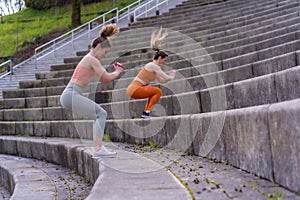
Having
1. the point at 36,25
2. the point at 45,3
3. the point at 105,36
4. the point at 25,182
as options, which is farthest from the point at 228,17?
the point at 45,3

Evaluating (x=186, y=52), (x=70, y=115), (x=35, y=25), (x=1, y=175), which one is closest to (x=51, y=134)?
(x=70, y=115)

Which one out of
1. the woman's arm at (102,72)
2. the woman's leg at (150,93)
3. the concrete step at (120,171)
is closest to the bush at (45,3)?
the concrete step at (120,171)

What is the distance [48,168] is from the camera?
7109 mm

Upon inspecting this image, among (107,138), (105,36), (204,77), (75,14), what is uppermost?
(75,14)

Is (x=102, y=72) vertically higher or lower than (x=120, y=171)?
higher

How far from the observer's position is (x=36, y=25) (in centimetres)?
3141

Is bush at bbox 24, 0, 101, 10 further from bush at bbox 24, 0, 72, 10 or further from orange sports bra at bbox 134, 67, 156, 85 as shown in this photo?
orange sports bra at bbox 134, 67, 156, 85

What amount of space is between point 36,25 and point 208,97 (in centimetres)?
2714

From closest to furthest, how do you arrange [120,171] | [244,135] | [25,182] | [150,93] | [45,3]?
[244,135], [120,171], [25,182], [150,93], [45,3]

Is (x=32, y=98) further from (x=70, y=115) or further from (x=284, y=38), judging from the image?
(x=284, y=38)

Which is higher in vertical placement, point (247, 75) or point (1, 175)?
point (247, 75)

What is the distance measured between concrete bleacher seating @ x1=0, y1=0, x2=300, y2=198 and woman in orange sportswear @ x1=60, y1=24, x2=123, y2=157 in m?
0.45

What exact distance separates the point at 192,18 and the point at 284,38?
7.92 meters

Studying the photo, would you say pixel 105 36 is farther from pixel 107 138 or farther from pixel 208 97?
pixel 107 138
